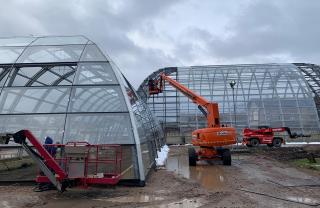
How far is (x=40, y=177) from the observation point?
10.4 m

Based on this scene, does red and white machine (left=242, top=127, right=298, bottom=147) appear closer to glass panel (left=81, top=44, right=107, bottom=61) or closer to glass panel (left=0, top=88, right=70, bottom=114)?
glass panel (left=81, top=44, right=107, bottom=61)

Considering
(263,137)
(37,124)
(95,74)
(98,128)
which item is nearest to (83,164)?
(98,128)

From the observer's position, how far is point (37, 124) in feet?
41.6

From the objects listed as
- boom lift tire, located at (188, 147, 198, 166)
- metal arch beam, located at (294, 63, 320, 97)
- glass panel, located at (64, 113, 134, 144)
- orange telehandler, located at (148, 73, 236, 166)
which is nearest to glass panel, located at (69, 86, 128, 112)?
glass panel, located at (64, 113, 134, 144)

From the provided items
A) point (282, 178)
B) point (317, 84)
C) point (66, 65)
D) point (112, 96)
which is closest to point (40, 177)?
point (112, 96)

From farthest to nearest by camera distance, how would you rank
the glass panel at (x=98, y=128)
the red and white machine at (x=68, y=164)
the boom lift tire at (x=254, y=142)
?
the boom lift tire at (x=254, y=142), the glass panel at (x=98, y=128), the red and white machine at (x=68, y=164)

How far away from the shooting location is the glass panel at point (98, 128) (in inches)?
485

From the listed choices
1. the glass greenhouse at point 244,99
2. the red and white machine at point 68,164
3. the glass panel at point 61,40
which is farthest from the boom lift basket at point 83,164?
the glass greenhouse at point 244,99

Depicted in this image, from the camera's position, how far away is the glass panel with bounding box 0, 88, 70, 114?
42.3ft

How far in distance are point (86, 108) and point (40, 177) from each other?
304 cm

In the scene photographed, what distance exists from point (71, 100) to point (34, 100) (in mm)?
1278

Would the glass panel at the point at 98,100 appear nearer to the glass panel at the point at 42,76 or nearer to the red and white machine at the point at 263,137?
the glass panel at the point at 42,76

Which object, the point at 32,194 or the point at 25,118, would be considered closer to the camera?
the point at 32,194

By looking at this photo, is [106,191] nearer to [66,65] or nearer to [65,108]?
[65,108]
